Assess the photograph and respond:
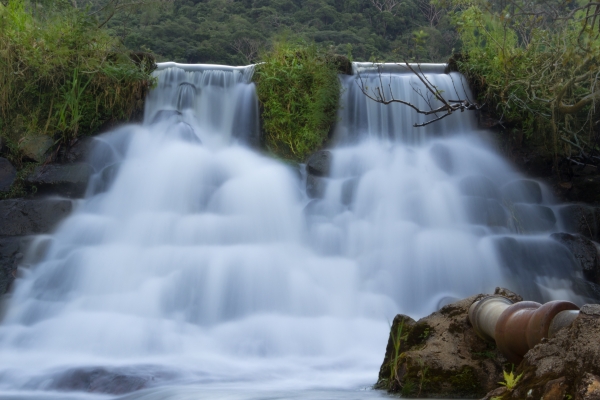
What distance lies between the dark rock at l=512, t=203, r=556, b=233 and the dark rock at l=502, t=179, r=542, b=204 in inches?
6.9

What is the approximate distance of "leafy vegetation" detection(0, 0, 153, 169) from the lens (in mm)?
8719

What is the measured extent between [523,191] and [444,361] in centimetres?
567

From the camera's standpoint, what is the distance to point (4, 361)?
516cm

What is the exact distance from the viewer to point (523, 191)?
28.0ft

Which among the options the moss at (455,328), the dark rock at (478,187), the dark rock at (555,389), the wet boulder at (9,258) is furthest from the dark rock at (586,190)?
the wet boulder at (9,258)

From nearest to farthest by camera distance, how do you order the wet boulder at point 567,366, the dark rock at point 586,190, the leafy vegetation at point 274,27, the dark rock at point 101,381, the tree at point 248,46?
1. the wet boulder at point 567,366
2. the dark rock at point 101,381
3. the dark rock at point 586,190
4. the leafy vegetation at point 274,27
5. the tree at point 248,46

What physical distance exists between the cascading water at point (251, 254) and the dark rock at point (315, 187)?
5.6 inches

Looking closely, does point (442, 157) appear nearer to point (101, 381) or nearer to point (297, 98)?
point (297, 98)

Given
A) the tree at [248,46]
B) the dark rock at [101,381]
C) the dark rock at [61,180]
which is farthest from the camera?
the tree at [248,46]

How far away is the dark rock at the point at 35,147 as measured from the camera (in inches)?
331

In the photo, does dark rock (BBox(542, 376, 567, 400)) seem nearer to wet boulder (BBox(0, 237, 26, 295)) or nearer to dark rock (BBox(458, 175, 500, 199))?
wet boulder (BBox(0, 237, 26, 295))

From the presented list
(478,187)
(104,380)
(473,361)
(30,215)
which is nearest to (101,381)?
(104,380)

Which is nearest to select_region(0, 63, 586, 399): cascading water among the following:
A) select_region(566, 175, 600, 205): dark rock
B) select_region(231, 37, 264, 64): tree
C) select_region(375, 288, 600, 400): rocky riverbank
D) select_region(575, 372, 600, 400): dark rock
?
select_region(566, 175, 600, 205): dark rock

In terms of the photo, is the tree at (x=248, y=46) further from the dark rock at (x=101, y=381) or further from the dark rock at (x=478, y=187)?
the dark rock at (x=101, y=381)
